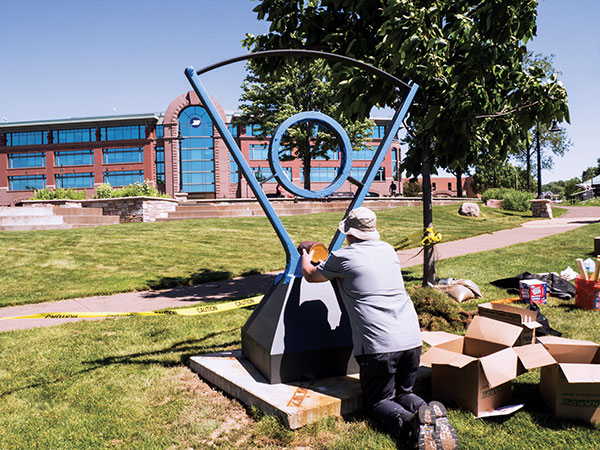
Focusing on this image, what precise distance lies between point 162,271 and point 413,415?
834cm

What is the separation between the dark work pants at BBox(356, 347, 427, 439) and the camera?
10.2 ft

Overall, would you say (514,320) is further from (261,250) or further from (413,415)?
(261,250)

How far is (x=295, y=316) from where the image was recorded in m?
3.78

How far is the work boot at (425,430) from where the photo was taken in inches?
107

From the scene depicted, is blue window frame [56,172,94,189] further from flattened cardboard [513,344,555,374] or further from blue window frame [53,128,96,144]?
flattened cardboard [513,344,555,374]

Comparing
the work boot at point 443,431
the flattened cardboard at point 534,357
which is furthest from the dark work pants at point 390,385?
the flattened cardboard at point 534,357

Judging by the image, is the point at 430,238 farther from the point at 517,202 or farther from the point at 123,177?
the point at 123,177

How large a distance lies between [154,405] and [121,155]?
201 feet

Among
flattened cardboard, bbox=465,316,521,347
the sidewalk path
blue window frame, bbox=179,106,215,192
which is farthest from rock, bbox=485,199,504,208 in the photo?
blue window frame, bbox=179,106,215,192

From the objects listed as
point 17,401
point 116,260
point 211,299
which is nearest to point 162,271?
point 116,260

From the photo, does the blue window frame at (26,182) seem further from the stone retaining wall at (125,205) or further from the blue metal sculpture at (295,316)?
the blue metal sculpture at (295,316)

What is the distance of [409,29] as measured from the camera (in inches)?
207

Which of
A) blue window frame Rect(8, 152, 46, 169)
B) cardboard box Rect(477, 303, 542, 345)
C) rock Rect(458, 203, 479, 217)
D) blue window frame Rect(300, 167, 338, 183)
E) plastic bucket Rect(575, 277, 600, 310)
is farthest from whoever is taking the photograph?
blue window frame Rect(8, 152, 46, 169)

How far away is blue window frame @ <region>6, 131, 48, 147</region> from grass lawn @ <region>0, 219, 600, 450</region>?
213 feet
